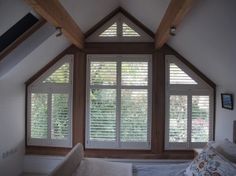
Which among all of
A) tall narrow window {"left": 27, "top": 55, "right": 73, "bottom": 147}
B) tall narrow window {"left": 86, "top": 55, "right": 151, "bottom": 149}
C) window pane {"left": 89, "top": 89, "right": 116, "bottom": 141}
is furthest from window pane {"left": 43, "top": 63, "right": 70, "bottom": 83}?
window pane {"left": 89, "top": 89, "right": 116, "bottom": 141}

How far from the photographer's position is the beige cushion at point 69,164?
2043mm

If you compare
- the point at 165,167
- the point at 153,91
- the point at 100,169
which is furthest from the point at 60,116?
the point at 165,167

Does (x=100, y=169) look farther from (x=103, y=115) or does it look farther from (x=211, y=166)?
(x=103, y=115)

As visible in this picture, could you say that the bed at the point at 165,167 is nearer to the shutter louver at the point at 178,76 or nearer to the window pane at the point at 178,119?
the window pane at the point at 178,119

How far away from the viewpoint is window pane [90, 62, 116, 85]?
4.54 meters

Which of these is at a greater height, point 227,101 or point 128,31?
point 128,31

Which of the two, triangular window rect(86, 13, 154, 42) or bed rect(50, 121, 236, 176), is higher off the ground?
triangular window rect(86, 13, 154, 42)

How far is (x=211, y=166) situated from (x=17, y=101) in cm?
332

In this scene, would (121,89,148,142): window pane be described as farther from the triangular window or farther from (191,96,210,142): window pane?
the triangular window

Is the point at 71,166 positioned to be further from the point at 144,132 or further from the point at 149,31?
the point at 149,31

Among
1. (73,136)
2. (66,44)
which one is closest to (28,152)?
→ (73,136)

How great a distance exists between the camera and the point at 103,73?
455cm

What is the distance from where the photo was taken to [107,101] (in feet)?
14.9

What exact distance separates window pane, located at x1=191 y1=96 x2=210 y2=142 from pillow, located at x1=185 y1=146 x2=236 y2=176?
6.85 ft
